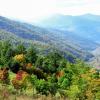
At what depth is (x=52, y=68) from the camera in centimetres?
11331

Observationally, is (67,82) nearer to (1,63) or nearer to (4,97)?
(1,63)

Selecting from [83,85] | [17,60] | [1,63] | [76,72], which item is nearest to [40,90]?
[76,72]

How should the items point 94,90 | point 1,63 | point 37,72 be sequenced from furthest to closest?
point 37,72 → point 1,63 → point 94,90

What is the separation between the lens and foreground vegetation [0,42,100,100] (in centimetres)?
5125

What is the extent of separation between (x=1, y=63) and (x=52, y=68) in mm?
24492

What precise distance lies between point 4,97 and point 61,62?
95413 millimetres

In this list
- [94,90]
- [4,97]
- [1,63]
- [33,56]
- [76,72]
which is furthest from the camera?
[33,56]

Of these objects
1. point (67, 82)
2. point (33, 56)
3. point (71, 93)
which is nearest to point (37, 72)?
point (33, 56)

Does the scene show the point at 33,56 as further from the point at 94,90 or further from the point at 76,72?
the point at 94,90

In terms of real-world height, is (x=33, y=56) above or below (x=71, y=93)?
above

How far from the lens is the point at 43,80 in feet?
222

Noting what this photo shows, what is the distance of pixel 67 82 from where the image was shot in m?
79.4

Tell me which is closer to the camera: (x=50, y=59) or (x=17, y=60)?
(x=17, y=60)

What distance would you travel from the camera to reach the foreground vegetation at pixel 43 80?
51250 mm
